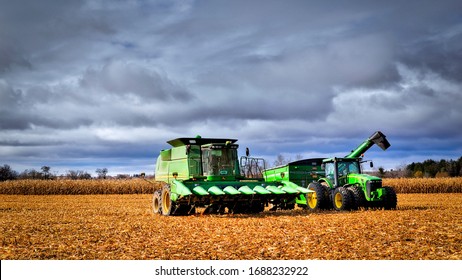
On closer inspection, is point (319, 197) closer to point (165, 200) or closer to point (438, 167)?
point (165, 200)

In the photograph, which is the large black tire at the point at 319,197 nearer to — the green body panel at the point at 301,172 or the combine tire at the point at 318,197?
the combine tire at the point at 318,197

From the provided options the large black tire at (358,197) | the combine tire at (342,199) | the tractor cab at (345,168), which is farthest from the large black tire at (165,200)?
the large black tire at (358,197)

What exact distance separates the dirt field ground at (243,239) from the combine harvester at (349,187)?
8.37ft

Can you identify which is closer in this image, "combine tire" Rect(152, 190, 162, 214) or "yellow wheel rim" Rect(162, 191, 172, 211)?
"yellow wheel rim" Rect(162, 191, 172, 211)

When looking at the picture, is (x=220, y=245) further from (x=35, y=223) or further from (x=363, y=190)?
(x=363, y=190)

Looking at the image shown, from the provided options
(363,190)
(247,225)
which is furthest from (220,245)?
(363,190)

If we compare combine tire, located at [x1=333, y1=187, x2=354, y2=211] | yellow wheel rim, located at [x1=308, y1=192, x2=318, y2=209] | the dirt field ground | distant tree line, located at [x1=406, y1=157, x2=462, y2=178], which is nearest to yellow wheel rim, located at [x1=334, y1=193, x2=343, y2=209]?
combine tire, located at [x1=333, y1=187, x2=354, y2=211]

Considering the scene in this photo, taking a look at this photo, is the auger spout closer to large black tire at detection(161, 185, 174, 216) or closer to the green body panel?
the green body panel

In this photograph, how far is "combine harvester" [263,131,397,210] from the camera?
1966 centimetres

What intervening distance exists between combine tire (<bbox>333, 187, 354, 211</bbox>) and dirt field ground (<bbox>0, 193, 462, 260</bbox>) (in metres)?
2.07

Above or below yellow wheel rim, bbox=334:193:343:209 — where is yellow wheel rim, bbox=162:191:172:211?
above

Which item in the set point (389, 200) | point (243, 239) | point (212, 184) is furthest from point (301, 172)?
point (243, 239)

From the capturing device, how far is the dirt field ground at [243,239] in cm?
1021
